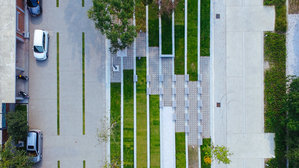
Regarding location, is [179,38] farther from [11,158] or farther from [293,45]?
[11,158]

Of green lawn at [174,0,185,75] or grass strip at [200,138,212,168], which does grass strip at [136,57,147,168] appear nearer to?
green lawn at [174,0,185,75]

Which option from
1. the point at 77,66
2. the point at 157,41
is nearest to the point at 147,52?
the point at 157,41

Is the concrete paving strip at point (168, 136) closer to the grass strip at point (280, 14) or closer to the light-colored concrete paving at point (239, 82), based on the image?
the light-colored concrete paving at point (239, 82)

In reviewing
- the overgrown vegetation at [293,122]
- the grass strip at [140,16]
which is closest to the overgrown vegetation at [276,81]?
the overgrown vegetation at [293,122]

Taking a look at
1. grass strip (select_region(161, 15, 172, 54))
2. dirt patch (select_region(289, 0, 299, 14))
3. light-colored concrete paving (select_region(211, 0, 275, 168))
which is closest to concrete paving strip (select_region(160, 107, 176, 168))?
light-colored concrete paving (select_region(211, 0, 275, 168))

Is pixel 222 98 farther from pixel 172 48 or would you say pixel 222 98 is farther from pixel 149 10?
pixel 149 10
